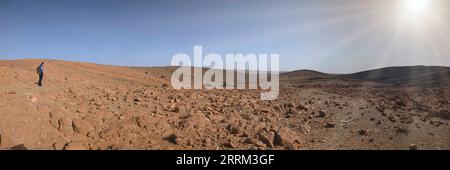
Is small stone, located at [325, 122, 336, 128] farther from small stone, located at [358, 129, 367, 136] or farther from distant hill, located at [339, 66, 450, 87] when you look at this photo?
distant hill, located at [339, 66, 450, 87]

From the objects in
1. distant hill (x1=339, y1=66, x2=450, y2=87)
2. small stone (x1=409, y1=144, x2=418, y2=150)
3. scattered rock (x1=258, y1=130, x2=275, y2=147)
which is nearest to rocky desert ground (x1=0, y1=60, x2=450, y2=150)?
scattered rock (x1=258, y1=130, x2=275, y2=147)

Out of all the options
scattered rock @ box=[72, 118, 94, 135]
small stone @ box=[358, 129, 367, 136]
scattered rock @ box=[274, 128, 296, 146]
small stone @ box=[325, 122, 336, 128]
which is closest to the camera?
scattered rock @ box=[72, 118, 94, 135]

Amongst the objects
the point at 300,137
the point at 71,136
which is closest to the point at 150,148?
the point at 71,136

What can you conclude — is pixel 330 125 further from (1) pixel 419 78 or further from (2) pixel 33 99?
(1) pixel 419 78

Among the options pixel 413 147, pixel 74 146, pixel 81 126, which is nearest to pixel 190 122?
pixel 81 126

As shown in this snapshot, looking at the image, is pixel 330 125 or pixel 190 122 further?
pixel 330 125

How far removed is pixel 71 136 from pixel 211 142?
3673 millimetres

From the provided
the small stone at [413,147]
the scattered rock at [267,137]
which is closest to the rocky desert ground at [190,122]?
the scattered rock at [267,137]

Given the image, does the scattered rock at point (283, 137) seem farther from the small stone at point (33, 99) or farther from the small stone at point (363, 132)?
the small stone at point (33, 99)

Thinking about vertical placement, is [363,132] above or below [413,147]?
above

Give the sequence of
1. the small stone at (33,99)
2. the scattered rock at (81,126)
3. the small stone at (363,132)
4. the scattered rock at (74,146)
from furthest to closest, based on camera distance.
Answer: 1. the small stone at (363,132)
2. the small stone at (33,99)
3. the scattered rock at (81,126)
4. the scattered rock at (74,146)

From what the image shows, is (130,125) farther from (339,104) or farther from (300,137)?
(339,104)

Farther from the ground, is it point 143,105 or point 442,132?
point 143,105
